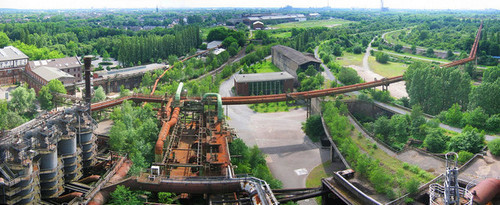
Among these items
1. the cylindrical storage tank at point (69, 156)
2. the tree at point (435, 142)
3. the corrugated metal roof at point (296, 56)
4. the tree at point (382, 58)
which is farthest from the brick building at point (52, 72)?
the tree at point (382, 58)

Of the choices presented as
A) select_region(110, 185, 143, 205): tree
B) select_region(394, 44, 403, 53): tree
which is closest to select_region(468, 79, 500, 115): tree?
select_region(110, 185, 143, 205): tree

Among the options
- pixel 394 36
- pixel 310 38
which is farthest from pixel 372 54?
pixel 394 36

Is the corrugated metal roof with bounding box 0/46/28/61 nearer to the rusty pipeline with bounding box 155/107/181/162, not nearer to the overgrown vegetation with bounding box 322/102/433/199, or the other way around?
the rusty pipeline with bounding box 155/107/181/162

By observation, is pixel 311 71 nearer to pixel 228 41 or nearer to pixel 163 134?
pixel 163 134

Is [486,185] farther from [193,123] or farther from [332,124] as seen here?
[193,123]

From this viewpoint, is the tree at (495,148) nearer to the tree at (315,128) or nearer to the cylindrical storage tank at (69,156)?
the tree at (315,128)

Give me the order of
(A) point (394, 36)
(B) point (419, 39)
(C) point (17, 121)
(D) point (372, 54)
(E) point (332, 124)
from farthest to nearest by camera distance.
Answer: (A) point (394, 36) < (B) point (419, 39) < (D) point (372, 54) < (C) point (17, 121) < (E) point (332, 124)
